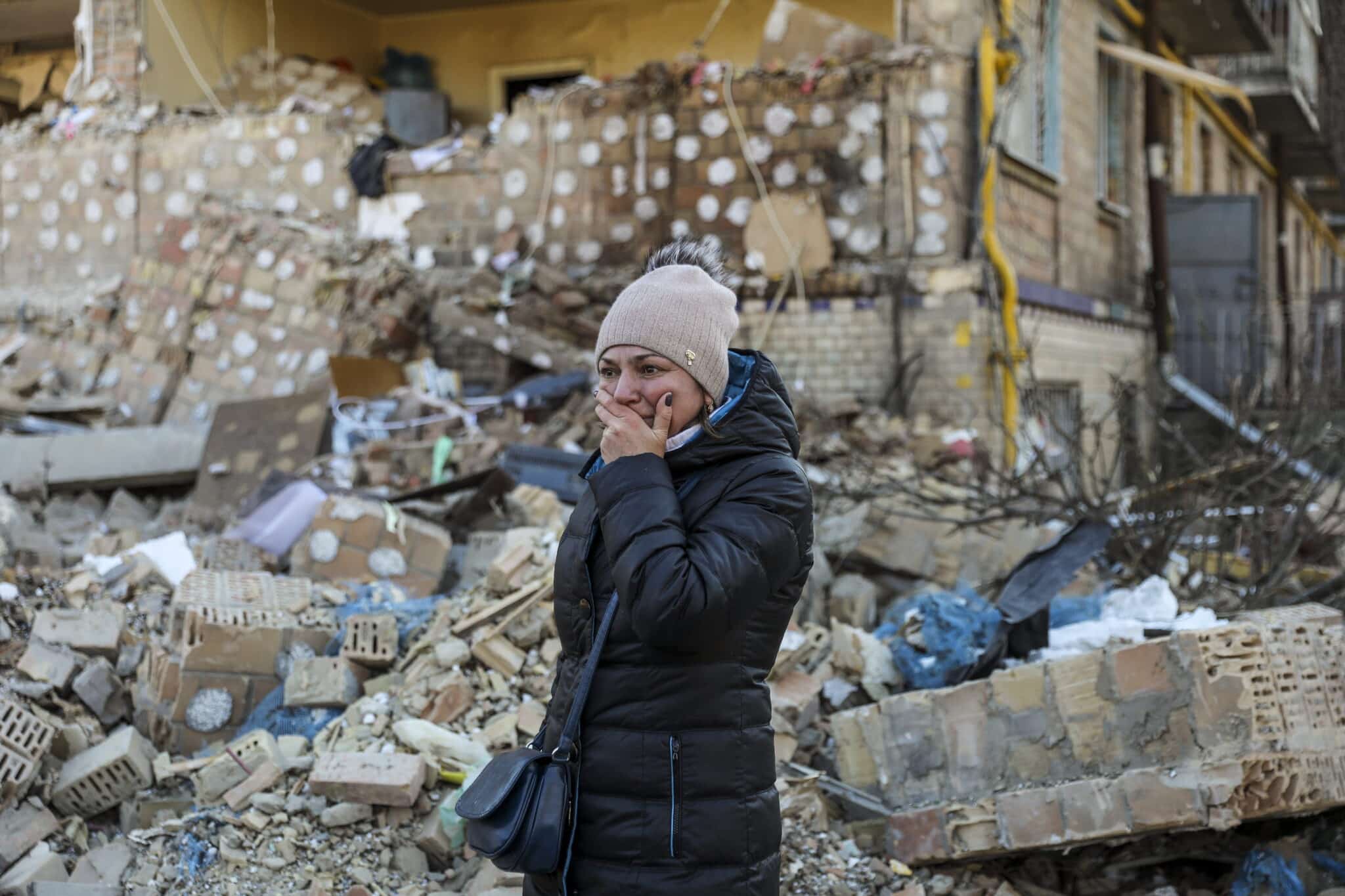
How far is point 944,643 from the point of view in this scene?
Result: 15.0ft

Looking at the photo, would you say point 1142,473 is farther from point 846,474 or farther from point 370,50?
point 370,50

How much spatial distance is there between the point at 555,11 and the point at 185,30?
4.57 m

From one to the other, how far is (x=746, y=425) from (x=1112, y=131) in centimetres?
1226

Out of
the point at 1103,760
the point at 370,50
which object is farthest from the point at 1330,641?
the point at 370,50

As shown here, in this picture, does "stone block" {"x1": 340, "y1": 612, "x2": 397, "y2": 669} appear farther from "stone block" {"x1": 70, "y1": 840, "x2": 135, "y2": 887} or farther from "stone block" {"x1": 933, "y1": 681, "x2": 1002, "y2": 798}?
"stone block" {"x1": 933, "y1": 681, "x2": 1002, "y2": 798}

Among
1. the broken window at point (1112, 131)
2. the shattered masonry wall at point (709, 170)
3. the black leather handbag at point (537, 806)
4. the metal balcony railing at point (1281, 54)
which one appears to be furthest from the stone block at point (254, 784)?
the metal balcony railing at point (1281, 54)

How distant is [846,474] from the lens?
7.19 metres

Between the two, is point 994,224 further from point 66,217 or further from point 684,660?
point 66,217

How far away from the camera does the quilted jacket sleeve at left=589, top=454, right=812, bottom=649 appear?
79.1 inches

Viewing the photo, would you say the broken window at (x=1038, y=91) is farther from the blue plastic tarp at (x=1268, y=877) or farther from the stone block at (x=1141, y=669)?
the blue plastic tarp at (x=1268, y=877)

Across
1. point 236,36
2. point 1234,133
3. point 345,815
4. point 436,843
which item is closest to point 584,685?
point 436,843

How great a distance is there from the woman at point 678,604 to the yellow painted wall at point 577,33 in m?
12.0

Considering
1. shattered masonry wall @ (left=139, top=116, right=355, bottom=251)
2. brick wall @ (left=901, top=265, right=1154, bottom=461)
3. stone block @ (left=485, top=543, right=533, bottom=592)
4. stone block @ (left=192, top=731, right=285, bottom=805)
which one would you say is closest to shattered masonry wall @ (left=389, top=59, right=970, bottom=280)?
brick wall @ (left=901, top=265, right=1154, bottom=461)

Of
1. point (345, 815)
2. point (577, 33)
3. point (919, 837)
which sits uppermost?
point (577, 33)
